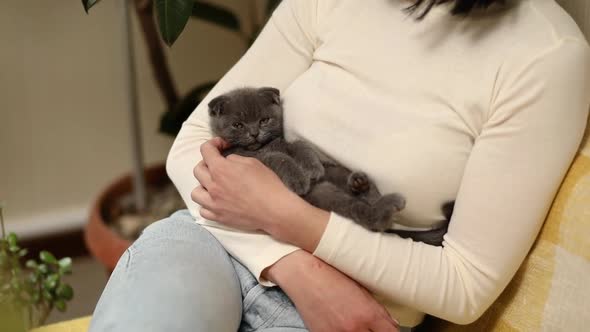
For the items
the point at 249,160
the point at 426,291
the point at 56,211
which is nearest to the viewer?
the point at 426,291

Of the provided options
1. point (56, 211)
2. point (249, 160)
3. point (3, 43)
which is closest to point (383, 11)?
point (249, 160)

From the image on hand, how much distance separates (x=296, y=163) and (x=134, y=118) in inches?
35.3

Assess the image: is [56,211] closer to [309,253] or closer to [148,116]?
[148,116]

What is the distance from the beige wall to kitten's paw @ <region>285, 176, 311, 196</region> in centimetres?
124

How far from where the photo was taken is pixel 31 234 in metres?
2.21

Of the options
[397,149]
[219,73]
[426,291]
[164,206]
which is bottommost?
[164,206]

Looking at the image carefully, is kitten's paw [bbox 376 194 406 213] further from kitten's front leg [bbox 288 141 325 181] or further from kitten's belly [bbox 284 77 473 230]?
kitten's front leg [bbox 288 141 325 181]

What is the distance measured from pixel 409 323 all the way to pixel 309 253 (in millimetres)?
225

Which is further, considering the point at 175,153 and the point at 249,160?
the point at 175,153

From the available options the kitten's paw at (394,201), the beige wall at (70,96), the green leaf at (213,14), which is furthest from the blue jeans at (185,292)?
the beige wall at (70,96)

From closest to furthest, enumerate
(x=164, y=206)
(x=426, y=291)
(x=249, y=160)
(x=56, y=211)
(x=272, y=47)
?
(x=426, y=291), (x=249, y=160), (x=272, y=47), (x=164, y=206), (x=56, y=211)

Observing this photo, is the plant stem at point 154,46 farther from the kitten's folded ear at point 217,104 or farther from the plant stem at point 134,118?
the kitten's folded ear at point 217,104

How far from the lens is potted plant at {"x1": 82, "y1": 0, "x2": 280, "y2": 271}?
1725 millimetres

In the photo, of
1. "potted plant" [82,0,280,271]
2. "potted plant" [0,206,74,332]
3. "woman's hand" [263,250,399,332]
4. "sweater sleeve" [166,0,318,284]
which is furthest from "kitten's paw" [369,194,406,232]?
"potted plant" [82,0,280,271]
